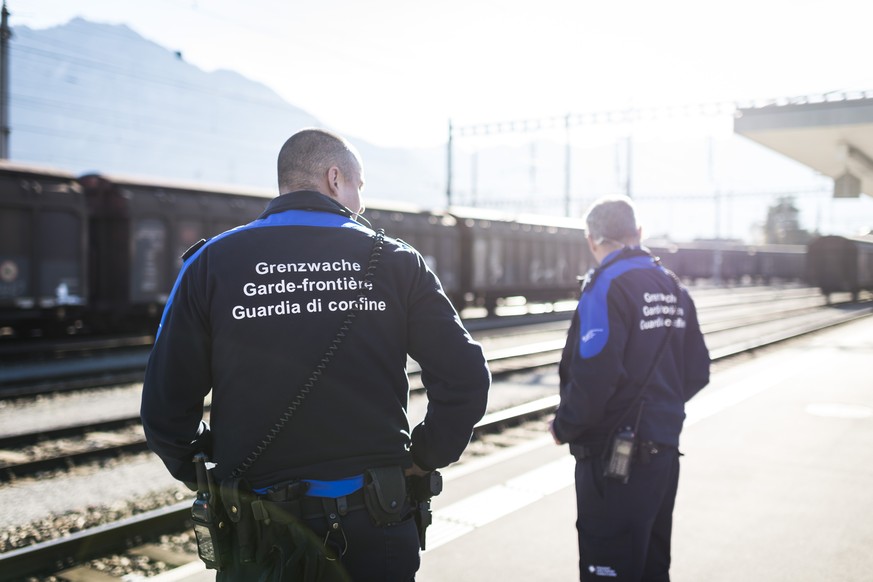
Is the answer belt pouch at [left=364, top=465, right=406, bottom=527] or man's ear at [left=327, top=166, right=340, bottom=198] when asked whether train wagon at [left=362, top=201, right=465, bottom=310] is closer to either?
man's ear at [left=327, top=166, right=340, bottom=198]

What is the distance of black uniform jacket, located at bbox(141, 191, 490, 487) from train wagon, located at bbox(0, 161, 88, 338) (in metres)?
13.5

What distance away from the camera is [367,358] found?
2289 mm

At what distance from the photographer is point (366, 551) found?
2.25 m

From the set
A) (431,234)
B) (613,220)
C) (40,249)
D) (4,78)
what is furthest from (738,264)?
(613,220)

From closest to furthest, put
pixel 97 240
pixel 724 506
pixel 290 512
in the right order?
pixel 290 512 < pixel 724 506 < pixel 97 240

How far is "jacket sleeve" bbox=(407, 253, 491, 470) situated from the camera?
7.73 feet

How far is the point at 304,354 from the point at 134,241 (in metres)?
14.8

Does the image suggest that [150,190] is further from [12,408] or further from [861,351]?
[861,351]

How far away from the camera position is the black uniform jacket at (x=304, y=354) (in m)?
2.24

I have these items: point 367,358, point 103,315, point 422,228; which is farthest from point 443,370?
point 422,228

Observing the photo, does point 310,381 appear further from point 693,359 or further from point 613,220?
point 693,359

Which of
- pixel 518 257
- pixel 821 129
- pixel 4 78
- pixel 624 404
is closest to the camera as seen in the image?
pixel 624 404

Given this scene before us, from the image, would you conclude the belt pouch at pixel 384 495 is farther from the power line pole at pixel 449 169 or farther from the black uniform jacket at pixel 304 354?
the power line pole at pixel 449 169

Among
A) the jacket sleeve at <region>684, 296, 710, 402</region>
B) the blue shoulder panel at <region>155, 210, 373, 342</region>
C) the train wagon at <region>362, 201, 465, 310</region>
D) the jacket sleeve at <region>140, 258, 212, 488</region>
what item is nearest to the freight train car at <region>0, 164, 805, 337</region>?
the train wagon at <region>362, 201, 465, 310</region>
